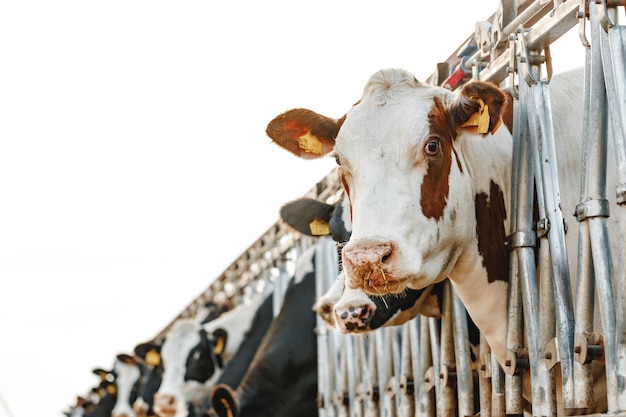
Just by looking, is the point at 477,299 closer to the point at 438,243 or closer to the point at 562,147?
the point at 438,243

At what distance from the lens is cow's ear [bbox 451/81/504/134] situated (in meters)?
4.14

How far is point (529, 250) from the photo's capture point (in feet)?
14.2

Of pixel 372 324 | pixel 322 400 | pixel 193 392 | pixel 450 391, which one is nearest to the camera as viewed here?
pixel 372 324

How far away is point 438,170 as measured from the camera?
4141mm

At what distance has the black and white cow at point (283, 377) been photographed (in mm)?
8914

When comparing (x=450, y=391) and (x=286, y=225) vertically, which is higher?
(x=286, y=225)

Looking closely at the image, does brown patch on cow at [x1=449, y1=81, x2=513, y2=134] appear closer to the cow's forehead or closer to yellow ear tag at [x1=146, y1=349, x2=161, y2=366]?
the cow's forehead

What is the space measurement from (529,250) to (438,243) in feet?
1.58

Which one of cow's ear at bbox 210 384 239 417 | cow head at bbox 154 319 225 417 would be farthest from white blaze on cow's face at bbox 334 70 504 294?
cow head at bbox 154 319 225 417

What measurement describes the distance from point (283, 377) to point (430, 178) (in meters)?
5.31

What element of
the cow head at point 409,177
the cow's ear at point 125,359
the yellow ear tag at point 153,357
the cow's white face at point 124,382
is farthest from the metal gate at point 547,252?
the cow's ear at point 125,359

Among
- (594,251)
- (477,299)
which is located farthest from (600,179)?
(477,299)

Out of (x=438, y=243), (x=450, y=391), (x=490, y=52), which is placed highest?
(x=490, y=52)

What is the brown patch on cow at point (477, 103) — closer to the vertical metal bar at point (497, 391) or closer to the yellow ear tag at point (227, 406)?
the vertical metal bar at point (497, 391)
